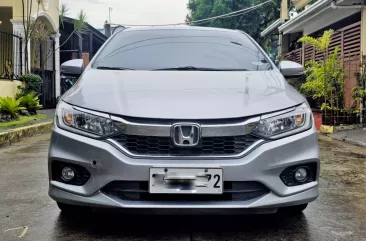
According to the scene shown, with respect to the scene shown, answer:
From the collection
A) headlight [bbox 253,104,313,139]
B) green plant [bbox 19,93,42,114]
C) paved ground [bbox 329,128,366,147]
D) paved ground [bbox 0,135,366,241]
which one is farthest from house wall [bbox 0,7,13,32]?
headlight [bbox 253,104,313,139]

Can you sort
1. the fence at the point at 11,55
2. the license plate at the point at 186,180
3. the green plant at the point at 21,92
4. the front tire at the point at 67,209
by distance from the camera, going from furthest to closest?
the fence at the point at 11,55
the green plant at the point at 21,92
the front tire at the point at 67,209
the license plate at the point at 186,180

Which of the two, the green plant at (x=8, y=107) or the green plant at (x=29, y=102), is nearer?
the green plant at (x=8, y=107)

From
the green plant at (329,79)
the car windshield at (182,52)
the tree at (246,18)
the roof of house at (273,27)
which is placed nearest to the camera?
the car windshield at (182,52)

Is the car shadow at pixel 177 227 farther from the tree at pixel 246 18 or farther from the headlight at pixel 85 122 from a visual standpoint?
the tree at pixel 246 18

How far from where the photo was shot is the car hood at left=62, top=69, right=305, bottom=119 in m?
2.64

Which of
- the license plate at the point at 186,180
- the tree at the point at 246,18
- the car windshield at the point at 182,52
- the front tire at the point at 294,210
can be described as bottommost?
the front tire at the point at 294,210

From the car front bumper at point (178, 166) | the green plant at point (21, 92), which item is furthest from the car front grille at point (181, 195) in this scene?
the green plant at point (21, 92)

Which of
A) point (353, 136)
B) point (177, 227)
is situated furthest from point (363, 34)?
point (177, 227)

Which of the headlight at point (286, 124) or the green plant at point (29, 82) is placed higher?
the green plant at point (29, 82)

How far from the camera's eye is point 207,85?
9.91ft

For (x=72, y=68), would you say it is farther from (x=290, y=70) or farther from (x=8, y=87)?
(x=8, y=87)

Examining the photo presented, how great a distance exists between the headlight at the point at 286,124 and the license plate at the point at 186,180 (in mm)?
376

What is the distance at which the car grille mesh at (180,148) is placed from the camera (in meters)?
2.58

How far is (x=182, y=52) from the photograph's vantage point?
148 inches
